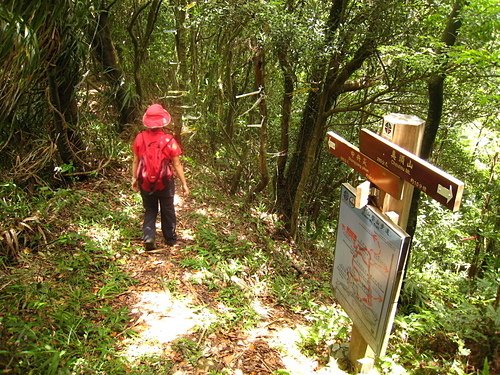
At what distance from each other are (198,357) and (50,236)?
99.8 inches

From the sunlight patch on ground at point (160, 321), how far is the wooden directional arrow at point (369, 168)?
2.15m

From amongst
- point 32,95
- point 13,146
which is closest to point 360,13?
point 32,95

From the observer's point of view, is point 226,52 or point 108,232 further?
point 226,52

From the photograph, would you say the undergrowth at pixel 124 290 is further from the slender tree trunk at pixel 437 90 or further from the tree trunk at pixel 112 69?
the tree trunk at pixel 112 69

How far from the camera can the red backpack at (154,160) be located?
4887 millimetres

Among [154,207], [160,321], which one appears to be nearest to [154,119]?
[154,207]

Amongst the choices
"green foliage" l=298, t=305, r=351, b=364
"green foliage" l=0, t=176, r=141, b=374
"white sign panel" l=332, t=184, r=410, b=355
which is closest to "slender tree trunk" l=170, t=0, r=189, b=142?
"green foliage" l=0, t=176, r=141, b=374

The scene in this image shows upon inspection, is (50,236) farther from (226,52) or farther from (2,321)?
(226,52)

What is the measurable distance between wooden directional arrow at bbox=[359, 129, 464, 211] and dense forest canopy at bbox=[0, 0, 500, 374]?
5.57ft

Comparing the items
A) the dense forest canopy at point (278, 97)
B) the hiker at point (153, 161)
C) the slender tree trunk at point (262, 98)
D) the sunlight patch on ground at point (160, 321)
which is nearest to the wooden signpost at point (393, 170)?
the dense forest canopy at point (278, 97)

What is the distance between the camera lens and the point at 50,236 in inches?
195

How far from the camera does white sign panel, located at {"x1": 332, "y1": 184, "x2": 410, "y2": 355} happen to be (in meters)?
2.71

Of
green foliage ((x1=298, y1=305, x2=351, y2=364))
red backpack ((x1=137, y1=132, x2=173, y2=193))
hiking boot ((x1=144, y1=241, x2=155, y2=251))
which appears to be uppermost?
red backpack ((x1=137, y1=132, x2=173, y2=193))

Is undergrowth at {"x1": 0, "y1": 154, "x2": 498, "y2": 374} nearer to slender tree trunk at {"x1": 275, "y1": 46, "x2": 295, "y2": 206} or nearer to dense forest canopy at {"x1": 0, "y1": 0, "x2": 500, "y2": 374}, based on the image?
dense forest canopy at {"x1": 0, "y1": 0, "x2": 500, "y2": 374}
